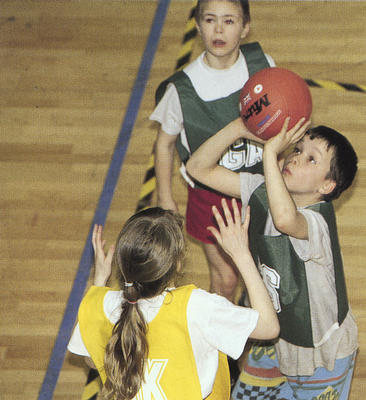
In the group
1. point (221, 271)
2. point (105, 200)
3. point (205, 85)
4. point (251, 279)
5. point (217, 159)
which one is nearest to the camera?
point (251, 279)

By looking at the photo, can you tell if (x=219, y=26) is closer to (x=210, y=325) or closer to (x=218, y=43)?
(x=218, y=43)

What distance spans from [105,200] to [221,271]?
132cm

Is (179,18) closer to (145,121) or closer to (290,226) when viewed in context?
(145,121)

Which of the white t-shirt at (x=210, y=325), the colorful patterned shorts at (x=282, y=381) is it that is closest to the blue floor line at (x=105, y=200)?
the colorful patterned shorts at (x=282, y=381)

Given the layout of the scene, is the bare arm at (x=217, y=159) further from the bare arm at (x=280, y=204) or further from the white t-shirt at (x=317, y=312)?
the bare arm at (x=280, y=204)

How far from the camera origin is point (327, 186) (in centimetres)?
305

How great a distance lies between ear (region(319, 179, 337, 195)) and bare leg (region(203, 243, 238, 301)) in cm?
110

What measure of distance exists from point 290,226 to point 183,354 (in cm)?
73

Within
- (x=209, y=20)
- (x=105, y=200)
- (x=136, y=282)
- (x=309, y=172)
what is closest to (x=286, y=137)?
(x=309, y=172)

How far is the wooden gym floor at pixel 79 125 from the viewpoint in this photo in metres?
4.41

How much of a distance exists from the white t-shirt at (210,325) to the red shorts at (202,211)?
1.25 m

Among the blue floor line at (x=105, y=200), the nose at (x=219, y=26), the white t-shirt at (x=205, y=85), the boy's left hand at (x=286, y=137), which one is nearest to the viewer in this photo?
the boy's left hand at (x=286, y=137)

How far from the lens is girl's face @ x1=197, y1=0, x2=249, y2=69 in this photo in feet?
11.5

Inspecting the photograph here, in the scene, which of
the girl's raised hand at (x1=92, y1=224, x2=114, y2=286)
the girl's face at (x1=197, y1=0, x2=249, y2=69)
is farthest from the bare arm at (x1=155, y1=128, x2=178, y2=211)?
the girl's raised hand at (x1=92, y1=224, x2=114, y2=286)
